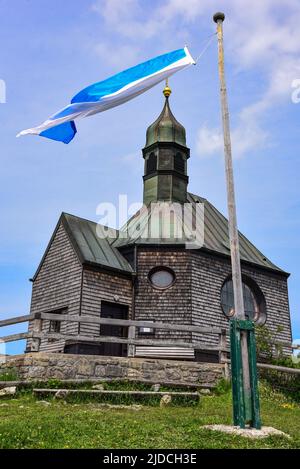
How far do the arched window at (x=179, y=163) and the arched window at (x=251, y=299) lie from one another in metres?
6.87

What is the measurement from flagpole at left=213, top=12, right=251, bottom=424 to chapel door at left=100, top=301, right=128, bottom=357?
37.0 feet

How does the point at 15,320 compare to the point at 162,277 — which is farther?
the point at 162,277

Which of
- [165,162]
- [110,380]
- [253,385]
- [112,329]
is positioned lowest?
[253,385]

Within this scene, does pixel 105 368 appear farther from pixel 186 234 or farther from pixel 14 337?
pixel 186 234

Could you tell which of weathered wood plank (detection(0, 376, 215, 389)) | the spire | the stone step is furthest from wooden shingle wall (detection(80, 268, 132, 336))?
the stone step

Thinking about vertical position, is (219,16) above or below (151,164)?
below

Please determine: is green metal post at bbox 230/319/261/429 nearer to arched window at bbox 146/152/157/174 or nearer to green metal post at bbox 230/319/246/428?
green metal post at bbox 230/319/246/428

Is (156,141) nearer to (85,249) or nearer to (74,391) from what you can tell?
(85,249)

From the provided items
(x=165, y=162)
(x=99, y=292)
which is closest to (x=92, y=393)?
(x=99, y=292)

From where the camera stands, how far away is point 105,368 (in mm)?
13047

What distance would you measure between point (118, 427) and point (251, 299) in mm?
15613

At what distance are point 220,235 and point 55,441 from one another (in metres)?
17.9

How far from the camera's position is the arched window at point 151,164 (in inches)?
1004

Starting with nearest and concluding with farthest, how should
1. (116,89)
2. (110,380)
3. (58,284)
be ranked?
(116,89) < (110,380) < (58,284)
